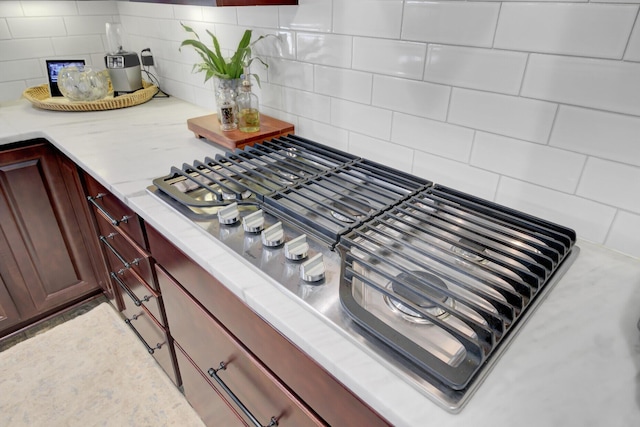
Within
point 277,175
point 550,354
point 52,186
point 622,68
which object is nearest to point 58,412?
point 52,186

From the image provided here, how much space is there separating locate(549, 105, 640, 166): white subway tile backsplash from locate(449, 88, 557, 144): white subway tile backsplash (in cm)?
3

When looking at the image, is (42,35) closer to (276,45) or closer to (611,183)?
(276,45)

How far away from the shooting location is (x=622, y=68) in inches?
29.2

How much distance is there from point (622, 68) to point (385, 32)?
1.78 ft

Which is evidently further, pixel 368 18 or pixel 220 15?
pixel 220 15

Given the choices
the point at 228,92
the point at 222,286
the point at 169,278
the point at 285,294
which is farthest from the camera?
the point at 228,92

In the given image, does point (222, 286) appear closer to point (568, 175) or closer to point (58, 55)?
point (568, 175)

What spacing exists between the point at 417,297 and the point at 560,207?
1.51ft

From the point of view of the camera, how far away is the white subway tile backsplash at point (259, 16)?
1.35 meters

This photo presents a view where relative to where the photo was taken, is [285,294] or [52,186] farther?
[52,186]

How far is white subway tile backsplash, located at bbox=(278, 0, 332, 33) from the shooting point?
3.90 feet

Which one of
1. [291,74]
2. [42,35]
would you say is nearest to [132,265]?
[291,74]

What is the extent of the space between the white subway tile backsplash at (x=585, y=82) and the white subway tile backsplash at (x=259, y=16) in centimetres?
85

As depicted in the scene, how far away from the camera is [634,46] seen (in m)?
0.72
